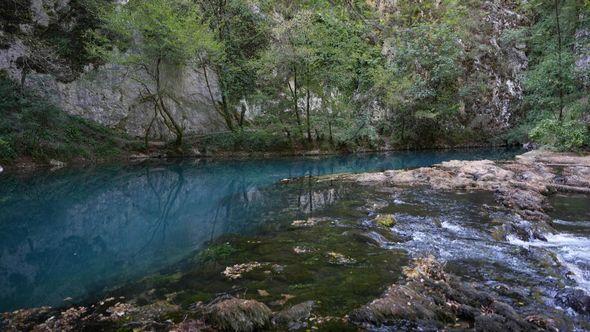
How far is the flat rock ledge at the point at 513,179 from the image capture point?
10.8m

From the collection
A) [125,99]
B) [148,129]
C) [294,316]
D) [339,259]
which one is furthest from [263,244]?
[125,99]

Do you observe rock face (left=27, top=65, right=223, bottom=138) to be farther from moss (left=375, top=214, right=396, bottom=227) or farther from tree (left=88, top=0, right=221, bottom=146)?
moss (left=375, top=214, right=396, bottom=227)

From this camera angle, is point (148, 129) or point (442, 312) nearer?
point (442, 312)

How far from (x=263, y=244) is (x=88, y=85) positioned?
2029 cm

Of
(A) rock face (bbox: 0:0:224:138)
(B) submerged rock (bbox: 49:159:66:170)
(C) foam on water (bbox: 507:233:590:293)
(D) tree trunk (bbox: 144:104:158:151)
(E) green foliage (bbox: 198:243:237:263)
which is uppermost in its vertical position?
(A) rock face (bbox: 0:0:224:138)

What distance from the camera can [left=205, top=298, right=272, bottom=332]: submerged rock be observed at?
Result: 4.42 m

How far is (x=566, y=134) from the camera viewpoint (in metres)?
18.2

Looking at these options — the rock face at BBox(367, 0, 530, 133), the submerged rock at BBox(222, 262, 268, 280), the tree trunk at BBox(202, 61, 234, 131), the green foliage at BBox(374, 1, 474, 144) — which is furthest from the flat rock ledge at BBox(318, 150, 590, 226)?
the rock face at BBox(367, 0, 530, 133)

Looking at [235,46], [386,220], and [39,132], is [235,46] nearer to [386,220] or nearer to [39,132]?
[39,132]

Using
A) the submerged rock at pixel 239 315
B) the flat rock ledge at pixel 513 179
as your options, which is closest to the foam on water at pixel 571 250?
the flat rock ledge at pixel 513 179

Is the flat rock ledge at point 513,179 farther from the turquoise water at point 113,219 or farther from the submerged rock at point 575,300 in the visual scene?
the submerged rock at point 575,300

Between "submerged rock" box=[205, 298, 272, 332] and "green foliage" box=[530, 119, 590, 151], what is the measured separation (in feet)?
60.2

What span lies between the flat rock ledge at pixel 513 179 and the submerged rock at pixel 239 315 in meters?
7.51

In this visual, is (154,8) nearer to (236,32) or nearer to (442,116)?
(236,32)
